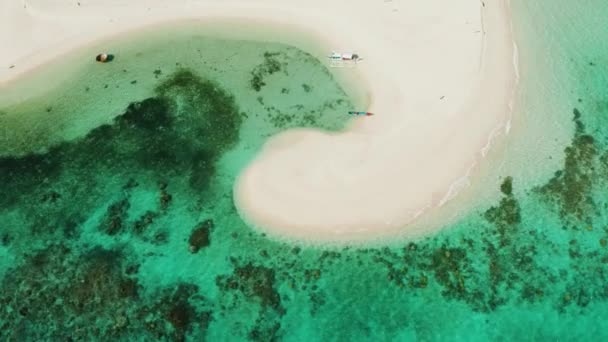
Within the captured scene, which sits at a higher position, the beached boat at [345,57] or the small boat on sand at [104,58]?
the beached boat at [345,57]

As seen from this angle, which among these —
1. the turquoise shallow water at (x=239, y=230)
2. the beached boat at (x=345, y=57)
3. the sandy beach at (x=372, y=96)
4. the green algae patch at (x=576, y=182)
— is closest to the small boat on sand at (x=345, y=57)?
the beached boat at (x=345, y=57)

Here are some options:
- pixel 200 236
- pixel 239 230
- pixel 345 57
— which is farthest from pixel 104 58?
pixel 345 57

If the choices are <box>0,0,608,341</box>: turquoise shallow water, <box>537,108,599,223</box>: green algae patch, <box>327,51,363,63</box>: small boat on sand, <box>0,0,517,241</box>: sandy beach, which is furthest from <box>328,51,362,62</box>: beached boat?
<box>537,108,599,223</box>: green algae patch

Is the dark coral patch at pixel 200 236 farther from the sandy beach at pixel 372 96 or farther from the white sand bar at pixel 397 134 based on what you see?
A: the white sand bar at pixel 397 134

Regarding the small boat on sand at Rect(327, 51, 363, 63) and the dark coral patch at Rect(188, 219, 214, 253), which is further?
the small boat on sand at Rect(327, 51, 363, 63)

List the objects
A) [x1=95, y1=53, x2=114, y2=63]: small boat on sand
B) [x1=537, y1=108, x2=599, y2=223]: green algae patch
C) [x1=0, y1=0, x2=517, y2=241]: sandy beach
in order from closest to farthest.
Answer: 1. [x1=537, y1=108, x2=599, y2=223]: green algae patch
2. [x1=0, y1=0, x2=517, y2=241]: sandy beach
3. [x1=95, y1=53, x2=114, y2=63]: small boat on sand

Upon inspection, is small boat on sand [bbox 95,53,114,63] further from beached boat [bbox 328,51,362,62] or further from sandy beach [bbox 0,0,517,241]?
beached boat [bbox 328,51,362,62]
